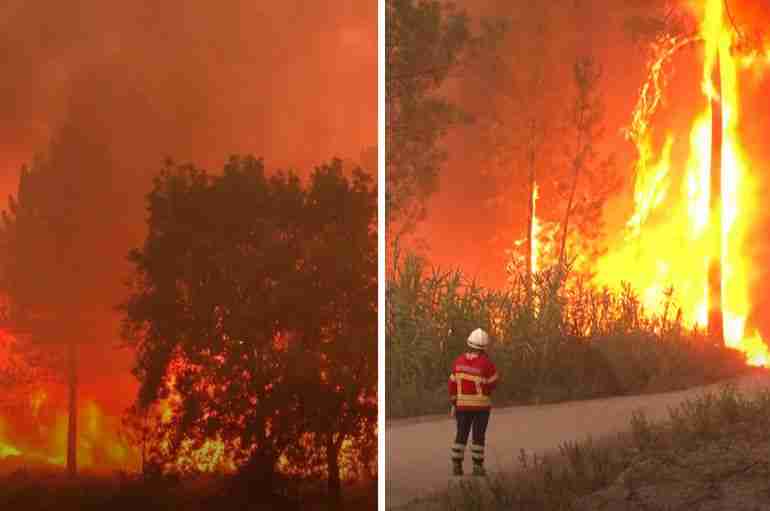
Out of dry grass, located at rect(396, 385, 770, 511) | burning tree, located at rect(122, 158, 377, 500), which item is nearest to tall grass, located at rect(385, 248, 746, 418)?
dry grass, located at rect(396, 385, 770, 511)

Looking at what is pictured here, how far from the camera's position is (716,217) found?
6.45 metres

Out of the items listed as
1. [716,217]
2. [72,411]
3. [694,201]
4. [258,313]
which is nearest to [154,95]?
[258,313]

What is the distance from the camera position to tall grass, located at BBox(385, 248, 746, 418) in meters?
6.45

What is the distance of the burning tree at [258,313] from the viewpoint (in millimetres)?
6609

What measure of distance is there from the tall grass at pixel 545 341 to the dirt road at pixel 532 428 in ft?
0.20

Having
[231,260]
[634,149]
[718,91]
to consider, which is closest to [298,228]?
[231,260]

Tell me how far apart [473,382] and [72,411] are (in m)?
1.94

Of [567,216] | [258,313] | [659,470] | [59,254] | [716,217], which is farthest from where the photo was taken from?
[258,313]

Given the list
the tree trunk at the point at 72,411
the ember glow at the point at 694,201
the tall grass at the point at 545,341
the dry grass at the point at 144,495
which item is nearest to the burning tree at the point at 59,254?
the tree trunk at the point at 72,411

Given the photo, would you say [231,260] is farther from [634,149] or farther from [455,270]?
[634,149]

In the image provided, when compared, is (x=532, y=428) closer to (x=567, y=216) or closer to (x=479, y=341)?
(x=479, y=341)

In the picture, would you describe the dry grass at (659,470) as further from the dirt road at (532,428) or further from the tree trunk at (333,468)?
the tree trunk at (333,468)

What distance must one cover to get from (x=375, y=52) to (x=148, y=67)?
4.07 feet

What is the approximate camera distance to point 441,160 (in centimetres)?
673
